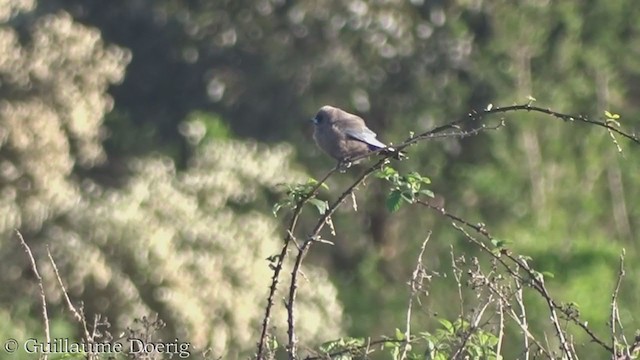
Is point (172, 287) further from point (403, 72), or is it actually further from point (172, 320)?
point (403, 72)

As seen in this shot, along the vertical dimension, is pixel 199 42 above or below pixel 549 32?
above

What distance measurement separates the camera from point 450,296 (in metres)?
17.4

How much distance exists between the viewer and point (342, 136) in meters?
8.46

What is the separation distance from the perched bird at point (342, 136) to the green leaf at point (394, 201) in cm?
295

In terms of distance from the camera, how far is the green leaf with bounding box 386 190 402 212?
16.1 feet

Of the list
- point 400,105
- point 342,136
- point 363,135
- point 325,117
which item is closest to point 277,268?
point 363,135

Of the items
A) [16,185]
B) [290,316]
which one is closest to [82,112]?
[16,185]

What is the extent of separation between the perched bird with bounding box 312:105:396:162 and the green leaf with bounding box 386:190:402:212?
295 cm

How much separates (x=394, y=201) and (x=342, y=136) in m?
3.54

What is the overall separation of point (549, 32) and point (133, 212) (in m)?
7.47

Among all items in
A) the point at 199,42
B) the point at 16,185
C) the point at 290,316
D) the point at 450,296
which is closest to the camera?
the point at 290,316

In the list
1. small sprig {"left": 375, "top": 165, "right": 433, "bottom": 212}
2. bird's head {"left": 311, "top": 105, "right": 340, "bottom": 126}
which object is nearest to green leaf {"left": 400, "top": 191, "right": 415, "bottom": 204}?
small sprig {"left": 375, "top": 165, "right": 433, "bottom": 212}

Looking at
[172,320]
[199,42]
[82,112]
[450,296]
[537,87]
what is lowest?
[172,320]

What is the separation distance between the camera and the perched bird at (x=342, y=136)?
819 cm
